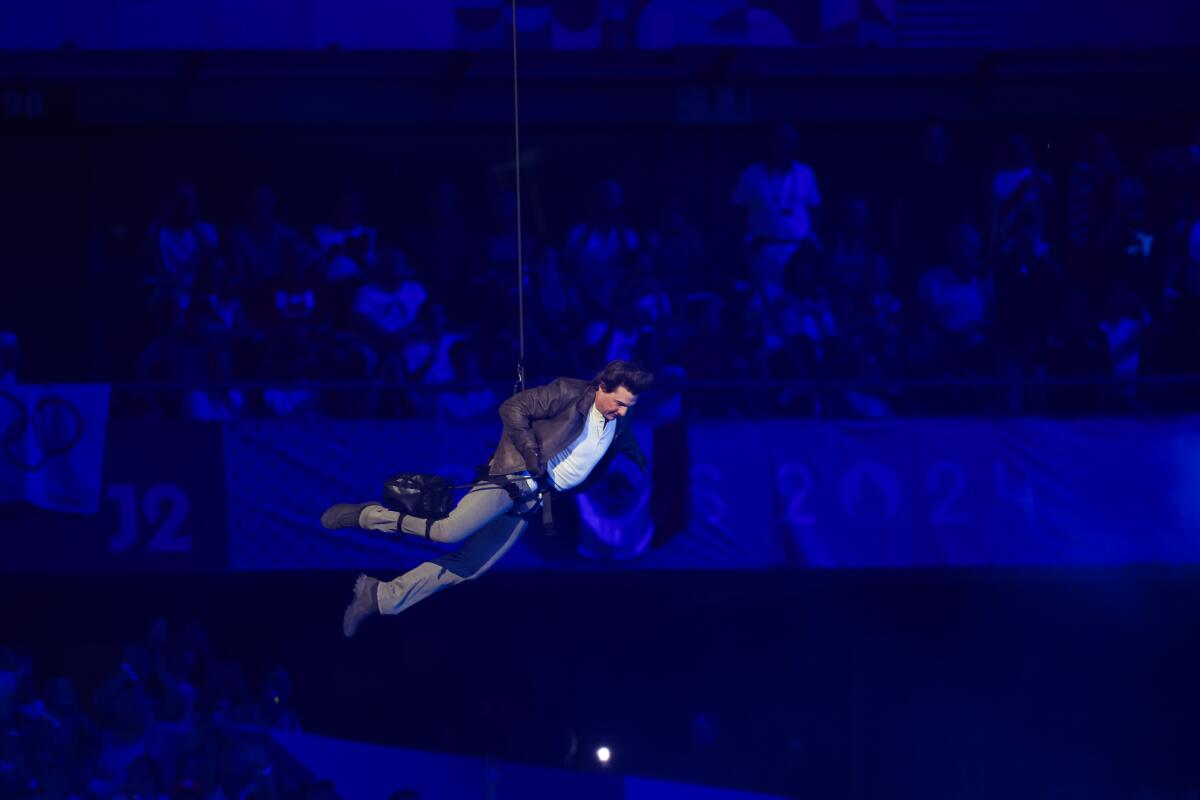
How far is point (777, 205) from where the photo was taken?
13.8m

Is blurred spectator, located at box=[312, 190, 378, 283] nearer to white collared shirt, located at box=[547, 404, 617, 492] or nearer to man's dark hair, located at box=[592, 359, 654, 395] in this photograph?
white collared shirt, located at box=[547, 404, 617, 492]

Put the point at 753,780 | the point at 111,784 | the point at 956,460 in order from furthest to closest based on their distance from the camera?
1. the point at 753,780
2. the point at 956,460
3. the point at 111,784

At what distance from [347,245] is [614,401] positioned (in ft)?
19.2

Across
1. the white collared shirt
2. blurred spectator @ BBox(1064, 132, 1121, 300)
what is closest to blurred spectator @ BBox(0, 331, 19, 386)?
the white collared shirt

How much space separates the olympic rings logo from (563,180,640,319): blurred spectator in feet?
13.8

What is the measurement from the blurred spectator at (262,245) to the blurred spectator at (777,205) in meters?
3.79

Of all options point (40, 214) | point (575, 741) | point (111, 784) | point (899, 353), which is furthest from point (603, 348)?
point (40, 214)

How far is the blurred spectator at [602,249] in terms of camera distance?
13.6 m

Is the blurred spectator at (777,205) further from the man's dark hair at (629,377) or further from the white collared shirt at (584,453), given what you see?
the man's dark hair at (629,377)

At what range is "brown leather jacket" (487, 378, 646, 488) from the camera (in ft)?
29.2

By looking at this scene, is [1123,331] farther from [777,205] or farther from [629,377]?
[629,377]

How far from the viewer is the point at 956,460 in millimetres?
Answer: 13109

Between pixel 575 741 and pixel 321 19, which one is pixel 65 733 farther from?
pixel 321 19

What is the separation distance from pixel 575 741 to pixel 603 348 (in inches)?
161
